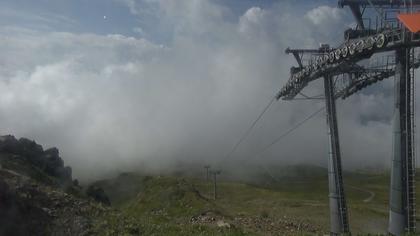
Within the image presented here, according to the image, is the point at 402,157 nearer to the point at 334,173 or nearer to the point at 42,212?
the point at 334,173

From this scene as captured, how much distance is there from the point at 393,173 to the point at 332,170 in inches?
577

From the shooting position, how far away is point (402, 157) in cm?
4481

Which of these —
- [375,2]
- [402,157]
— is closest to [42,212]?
[402,157]

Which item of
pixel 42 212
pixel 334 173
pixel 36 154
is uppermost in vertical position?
pixel 36 154

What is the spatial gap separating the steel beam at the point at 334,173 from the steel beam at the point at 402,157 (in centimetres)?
1387

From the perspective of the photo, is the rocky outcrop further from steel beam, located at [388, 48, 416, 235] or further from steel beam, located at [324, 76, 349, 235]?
steel beam, located at [388, 48, 416, 235]

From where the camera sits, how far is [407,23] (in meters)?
40.9

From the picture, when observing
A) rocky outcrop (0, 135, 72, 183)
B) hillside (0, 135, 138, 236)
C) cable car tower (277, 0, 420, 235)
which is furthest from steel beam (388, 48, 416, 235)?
rocky outcrop (0, 135, 72, 183)

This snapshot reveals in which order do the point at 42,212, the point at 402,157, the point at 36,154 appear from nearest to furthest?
the point at 402,157
the point at 42,212
the point at 36,154

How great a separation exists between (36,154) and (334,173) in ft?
155

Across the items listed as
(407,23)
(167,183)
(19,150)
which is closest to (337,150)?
(407,23)

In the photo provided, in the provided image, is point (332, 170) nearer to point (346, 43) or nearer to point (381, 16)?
point (346, 43)

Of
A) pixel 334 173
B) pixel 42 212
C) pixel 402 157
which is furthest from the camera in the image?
pixel 334 173

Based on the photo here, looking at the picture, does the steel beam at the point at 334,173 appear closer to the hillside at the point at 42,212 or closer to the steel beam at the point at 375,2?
the steel beam at the point at 375,2
